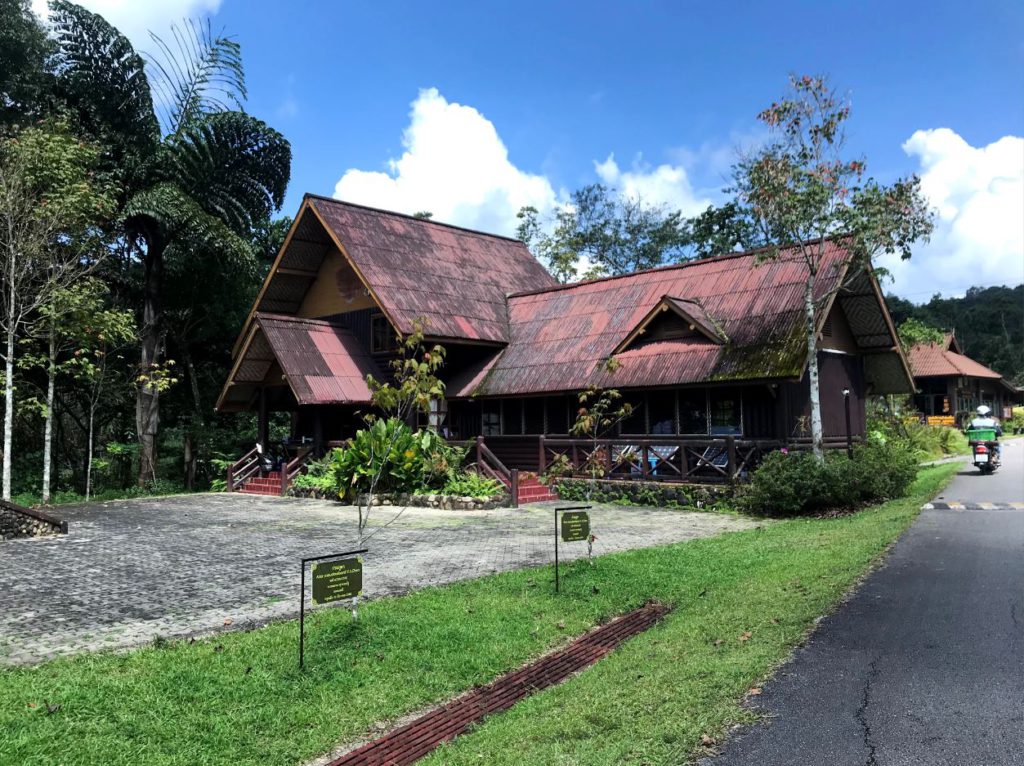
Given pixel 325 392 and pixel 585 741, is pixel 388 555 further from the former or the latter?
pixel 325 392

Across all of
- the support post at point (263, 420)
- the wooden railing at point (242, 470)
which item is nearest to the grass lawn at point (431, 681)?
the wooden railing at point (242, 470)

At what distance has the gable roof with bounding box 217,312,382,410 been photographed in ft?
66.0

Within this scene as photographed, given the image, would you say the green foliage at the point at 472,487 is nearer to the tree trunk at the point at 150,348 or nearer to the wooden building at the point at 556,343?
the wooden building at the point at 556,343

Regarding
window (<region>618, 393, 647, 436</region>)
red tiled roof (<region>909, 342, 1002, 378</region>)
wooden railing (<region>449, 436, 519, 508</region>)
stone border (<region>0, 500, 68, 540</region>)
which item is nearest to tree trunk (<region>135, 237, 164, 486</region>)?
wooden railing (<region>449, 436, 519, 508</region>)

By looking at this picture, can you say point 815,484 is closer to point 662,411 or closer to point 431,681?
point 662,411

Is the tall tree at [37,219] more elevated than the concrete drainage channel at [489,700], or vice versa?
the tall tree at [37,219]

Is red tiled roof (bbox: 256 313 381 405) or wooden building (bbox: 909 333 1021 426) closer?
red tiled roof (bbox: 256 313 381 405)

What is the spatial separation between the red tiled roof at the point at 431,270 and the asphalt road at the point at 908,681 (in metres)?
14.8

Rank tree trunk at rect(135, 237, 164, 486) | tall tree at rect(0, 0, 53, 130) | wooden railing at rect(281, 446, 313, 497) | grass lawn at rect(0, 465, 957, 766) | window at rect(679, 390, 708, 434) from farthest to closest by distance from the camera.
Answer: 1. tree trunk at rect(135, 237, 164, 486)
2. tall tree at rect(0, 0, 53, 130)
3. wooden railing at rect(281, 446, 313, 497)
4. window at rect(679, 390, 708, 434)
5. grass lawn at rect(0, 465, 957, 766)

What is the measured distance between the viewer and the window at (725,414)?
18.2m

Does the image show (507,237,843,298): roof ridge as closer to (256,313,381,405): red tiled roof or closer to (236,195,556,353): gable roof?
(236,195,556,353): gable roof

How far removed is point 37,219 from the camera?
17.0 meters

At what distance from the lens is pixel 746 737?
4.39m

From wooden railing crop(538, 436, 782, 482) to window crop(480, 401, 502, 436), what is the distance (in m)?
2.84
